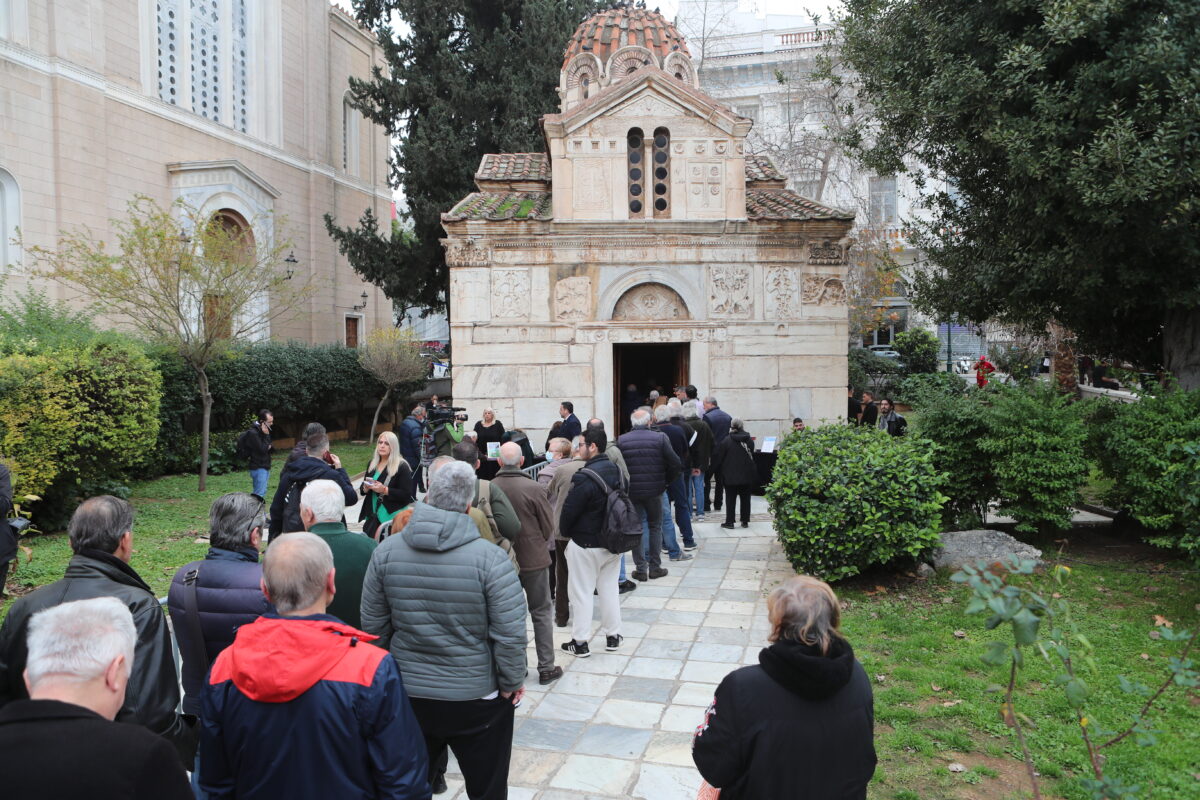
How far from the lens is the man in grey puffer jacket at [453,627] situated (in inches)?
142

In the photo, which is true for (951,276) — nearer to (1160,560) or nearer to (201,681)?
(1160,560)

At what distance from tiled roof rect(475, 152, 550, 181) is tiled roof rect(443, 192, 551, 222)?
13.3 inches

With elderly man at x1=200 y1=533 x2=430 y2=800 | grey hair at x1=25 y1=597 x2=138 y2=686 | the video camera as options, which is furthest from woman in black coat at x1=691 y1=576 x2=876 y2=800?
the video camera

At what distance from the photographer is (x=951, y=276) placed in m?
11.3

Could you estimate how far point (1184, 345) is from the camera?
31.4ft

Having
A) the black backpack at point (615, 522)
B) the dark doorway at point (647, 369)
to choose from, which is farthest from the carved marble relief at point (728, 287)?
the black backpack at point (615, 522)

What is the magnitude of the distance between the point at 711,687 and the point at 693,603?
2126 mm

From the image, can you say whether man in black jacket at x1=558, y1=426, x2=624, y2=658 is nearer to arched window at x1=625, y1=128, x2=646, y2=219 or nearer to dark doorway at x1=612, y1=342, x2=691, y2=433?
arched window at x1=625, y1=128, x2=646, y2=219

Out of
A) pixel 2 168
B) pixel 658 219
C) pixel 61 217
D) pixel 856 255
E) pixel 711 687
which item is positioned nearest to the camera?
pixel 711 687

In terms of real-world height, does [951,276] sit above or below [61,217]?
below

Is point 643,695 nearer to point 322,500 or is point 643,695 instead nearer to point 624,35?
point 322,500

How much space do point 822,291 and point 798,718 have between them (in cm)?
1314

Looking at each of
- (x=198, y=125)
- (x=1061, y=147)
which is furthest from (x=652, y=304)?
(x=198, y=125)

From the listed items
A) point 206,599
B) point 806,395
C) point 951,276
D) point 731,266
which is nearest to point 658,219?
point 731,266
